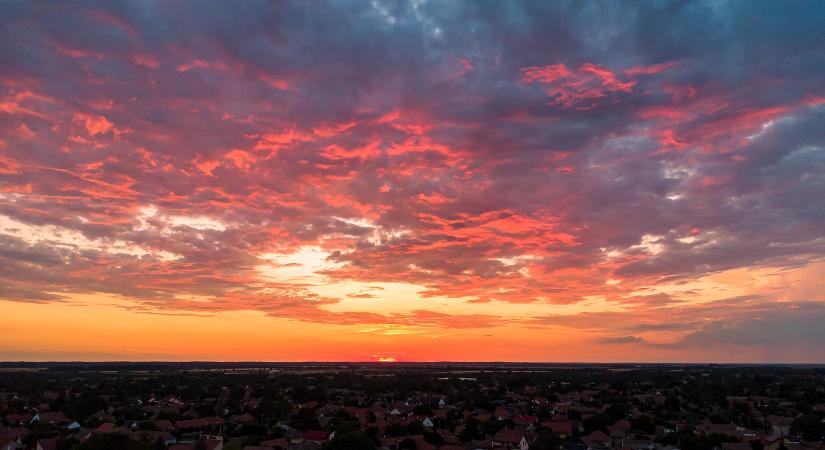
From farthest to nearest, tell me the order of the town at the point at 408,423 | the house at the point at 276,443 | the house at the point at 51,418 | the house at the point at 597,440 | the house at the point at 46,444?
1. the house at the point at 51,418
2. the house at the point at 597,440
3. the town at the point at 408,423
4. the house at the point at 276,443
5. the house at the point at 46,444

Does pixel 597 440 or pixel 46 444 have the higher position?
pixel 46 444

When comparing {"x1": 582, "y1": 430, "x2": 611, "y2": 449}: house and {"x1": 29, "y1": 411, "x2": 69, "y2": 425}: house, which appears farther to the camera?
{"x1": 29, "y1": 411, "x2": 69, "y2": 425}: house

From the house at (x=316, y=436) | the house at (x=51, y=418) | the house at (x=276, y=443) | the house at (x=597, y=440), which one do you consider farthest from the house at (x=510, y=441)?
the house at (x=51, y=418)

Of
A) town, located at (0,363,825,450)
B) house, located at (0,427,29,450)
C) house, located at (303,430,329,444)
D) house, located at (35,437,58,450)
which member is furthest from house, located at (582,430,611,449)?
house, located at (0,427,29,450)

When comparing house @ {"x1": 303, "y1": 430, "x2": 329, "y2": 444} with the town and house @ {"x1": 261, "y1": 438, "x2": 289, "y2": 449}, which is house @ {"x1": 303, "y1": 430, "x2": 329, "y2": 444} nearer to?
the town

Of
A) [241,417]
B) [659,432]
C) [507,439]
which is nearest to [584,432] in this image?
[659,432]

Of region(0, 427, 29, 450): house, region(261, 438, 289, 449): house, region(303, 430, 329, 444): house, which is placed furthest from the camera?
region(303, 430, 329, 444): house

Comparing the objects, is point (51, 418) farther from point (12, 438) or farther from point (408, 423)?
point (408, 423)

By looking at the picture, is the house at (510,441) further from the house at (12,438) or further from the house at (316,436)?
the house at (12,438)

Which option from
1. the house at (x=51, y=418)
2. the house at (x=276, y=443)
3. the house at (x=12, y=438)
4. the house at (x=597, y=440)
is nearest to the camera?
the house at (x=12, y=438)

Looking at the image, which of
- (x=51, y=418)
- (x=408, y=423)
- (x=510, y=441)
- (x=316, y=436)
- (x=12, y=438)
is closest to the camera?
(x=12, y=438)

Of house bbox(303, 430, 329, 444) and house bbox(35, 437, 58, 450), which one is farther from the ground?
house bbox(35, 437, 58, 450)

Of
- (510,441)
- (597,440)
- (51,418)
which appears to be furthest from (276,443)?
(51,418)

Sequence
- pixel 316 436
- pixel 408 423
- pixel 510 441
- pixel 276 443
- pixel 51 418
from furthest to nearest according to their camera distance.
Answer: pixel 51 418
pixel 408 423
pixel 316 436
pixel 510 441
pixel 276 443
